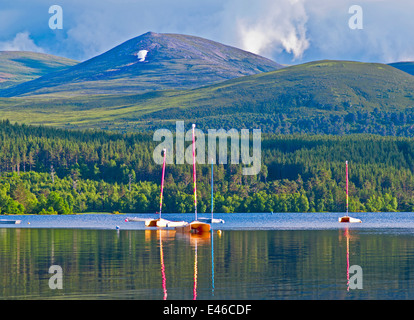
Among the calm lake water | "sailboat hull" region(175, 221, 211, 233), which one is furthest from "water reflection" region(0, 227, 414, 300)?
"sailboat hull" region(175, 221, 211, 233)

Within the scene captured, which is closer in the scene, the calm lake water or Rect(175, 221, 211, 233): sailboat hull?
the calm lake water

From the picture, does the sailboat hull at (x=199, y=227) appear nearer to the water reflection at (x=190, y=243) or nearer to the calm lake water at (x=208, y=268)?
the water reflection at (x=190, y=243)

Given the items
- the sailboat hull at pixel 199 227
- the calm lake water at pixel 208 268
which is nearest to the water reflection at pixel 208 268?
the calm lake water at pixel 208 268

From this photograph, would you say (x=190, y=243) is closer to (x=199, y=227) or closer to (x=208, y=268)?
(x=199, y=227)

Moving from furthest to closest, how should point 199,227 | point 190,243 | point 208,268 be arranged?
point 199,227 < point 190,243 < point 208,268

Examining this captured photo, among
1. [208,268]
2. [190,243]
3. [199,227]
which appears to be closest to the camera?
[208,268]

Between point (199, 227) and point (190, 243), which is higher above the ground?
point (199, 227)

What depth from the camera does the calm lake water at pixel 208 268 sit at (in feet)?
157

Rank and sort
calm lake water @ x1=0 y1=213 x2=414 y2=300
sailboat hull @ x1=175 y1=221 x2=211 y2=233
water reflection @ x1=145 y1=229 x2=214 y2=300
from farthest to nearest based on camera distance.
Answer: sailboat hull @ x1=175 y1=221 x2=211 y2=233 < water reflection @ x1=145 y1=229 x2=214 y2=300 < calm lake water @ x1=0 y1=213 x2=414 y2=300

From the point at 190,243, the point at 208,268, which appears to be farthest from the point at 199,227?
the point at 208,268

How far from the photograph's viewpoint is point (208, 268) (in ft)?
194

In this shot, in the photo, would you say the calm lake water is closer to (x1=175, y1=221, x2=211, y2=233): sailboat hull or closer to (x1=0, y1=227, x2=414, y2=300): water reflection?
(x1=0, y1=227, x2=414, y2=300): water reflection

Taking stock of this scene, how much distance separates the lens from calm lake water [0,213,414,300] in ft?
157
